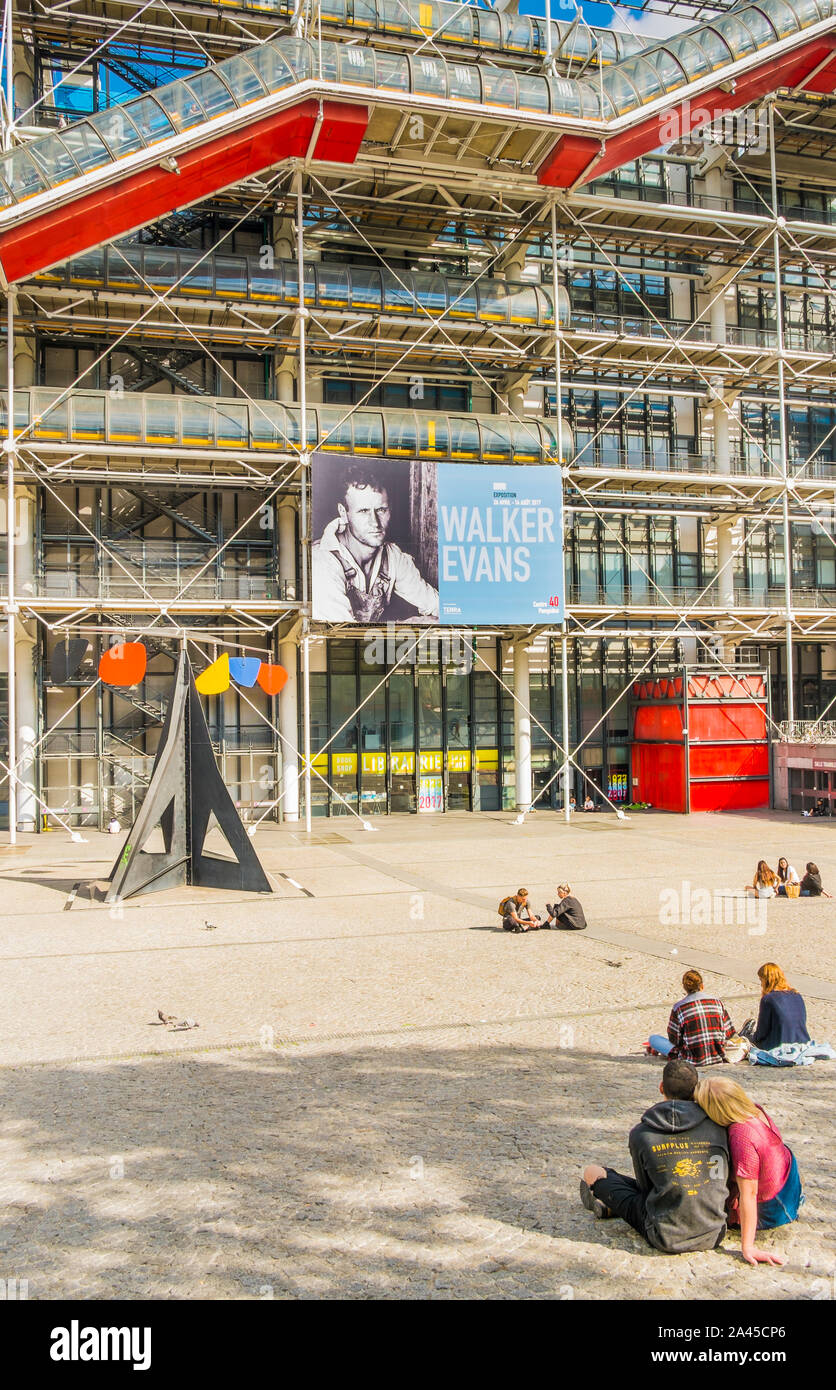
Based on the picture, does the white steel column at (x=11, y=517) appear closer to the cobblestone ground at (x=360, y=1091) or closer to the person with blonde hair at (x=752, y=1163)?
the cobblestone ground at (x=360, y=1091)

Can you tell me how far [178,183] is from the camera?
2467cm

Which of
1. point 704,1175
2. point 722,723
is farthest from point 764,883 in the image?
point 722,723

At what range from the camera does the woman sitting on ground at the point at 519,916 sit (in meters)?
13.7

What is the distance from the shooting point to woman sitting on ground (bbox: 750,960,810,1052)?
824cm

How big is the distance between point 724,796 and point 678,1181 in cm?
2637

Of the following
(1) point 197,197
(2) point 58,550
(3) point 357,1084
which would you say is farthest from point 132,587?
(3) point 357,1084

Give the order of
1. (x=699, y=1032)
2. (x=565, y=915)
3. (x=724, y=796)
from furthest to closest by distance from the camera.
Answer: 1. (x=724, y=796)
2. (x=565, y=915)
3. (x=699, y=1032)

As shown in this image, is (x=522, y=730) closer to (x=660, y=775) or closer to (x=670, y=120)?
(x=660, y=775)

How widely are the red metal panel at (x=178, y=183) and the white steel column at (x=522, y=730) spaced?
540 inches

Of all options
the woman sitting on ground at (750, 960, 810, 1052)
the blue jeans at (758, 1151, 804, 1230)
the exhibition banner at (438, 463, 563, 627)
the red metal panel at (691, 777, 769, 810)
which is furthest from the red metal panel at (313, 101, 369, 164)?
the blue jeans at (758, 1151, 804, 1230)

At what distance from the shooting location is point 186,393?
2906cm

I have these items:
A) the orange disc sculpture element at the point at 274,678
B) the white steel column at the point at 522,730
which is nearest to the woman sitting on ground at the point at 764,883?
the orange disc sculpture element at the point at 274,678

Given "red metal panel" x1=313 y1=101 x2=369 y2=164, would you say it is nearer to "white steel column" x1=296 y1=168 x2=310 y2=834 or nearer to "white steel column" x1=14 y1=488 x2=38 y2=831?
"white steel column" x1=296 y1=168 x2=310 y2=834
